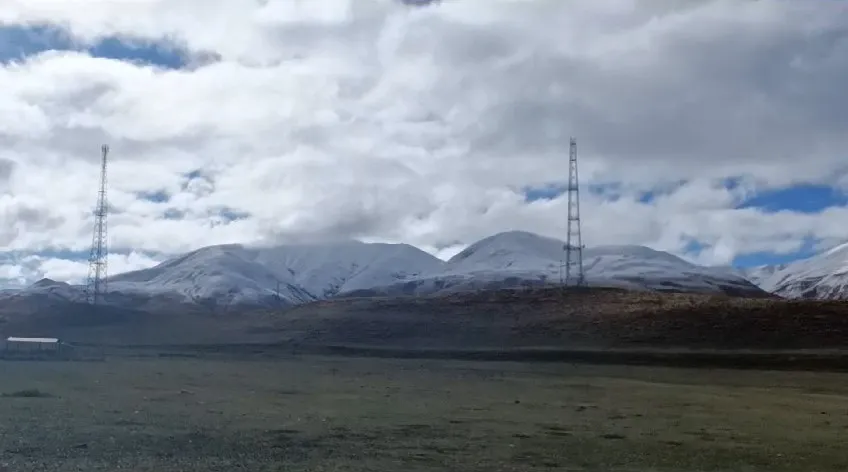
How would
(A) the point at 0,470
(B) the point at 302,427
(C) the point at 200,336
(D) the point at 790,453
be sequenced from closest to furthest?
(A) the point at 0,470 < (D) the point at 790,453 < (B) the point at 302,427 < (C) the point at 200,336

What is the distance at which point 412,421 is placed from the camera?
3553 cm

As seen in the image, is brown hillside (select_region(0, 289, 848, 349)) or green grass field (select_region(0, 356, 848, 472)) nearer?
green grass field (select_region(0, 356, 848, 472))

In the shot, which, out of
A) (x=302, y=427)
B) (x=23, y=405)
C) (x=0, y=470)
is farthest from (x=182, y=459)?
(x=23, y=405)

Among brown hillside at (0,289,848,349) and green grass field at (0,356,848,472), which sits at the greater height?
brown hillside at (0,289,848,349)

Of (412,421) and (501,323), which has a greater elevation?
(501,323)

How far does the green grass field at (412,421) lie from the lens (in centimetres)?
2633

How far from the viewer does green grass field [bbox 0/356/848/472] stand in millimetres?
26328

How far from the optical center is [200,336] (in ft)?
366

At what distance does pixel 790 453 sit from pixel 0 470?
71.8 feet

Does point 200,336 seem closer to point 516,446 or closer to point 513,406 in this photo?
point 513,406

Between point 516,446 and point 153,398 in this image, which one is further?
point 153,398

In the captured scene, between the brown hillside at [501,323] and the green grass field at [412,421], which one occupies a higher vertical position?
the brown hillside at [501,323]

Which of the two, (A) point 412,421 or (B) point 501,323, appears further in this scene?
(B) point 501,323

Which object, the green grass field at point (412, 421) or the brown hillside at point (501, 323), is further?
the brown hillside at point (501, 323)
